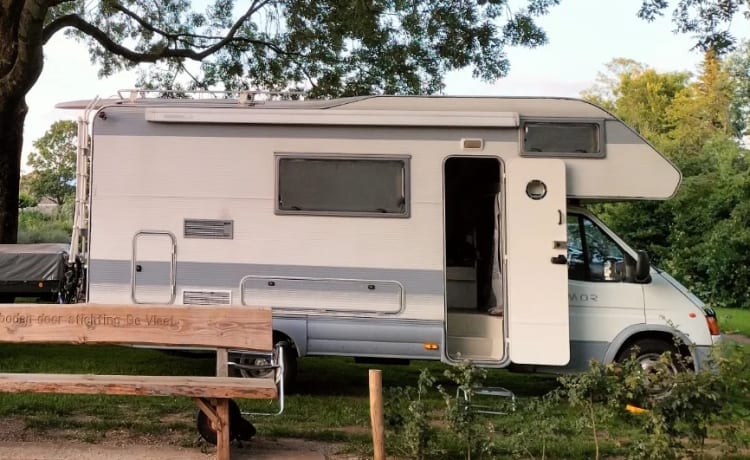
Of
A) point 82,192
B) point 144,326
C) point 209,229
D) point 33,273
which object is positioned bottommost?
point 144,326

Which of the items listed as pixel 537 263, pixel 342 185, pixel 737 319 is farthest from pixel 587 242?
pixel 737 319

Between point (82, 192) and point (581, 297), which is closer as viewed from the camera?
point (581, 297)

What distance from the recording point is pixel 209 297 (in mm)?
6816

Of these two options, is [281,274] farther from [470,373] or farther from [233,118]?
[470,373]

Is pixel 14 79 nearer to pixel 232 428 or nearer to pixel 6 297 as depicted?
pixel 6 297

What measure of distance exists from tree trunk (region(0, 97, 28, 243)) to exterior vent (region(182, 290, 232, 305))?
210 inches

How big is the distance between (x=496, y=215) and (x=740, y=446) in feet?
10.0

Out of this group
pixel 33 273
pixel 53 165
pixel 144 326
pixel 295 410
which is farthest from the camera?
pixel 53 165

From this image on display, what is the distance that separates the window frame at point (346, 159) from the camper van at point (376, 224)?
1 centimetres

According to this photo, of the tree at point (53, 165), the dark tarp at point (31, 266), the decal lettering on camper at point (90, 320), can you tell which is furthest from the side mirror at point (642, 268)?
the tree at point (53, 165)

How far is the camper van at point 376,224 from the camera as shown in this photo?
21.9 feet

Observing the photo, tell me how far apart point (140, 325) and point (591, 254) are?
14.6ft

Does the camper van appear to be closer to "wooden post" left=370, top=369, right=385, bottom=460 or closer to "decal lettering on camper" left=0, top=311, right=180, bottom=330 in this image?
"decal lettering on camper" left=0, top=311, right=180, bottom=330

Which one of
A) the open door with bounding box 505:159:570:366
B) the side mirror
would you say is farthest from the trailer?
the side mirror
